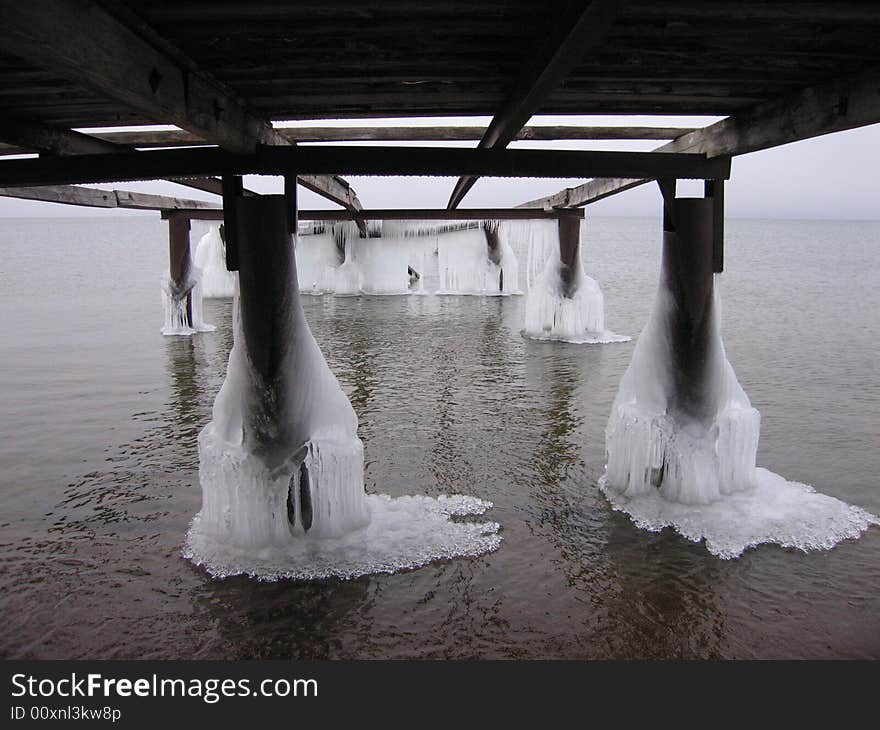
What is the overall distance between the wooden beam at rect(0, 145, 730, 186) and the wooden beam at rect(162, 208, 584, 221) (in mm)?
8839

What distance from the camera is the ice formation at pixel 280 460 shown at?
5234 millimetres

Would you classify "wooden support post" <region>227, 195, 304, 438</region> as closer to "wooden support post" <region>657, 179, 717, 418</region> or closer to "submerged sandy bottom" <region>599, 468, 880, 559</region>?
"wooden support post" <region>657, 179, 717, 418</region>

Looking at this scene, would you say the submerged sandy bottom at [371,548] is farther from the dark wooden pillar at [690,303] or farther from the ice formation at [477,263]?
the ice formation at [477,263]

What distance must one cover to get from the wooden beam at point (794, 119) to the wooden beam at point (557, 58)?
1718 millimetres

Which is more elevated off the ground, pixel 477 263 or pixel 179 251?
pixel 477 263

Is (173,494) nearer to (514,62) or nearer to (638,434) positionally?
(638,434)

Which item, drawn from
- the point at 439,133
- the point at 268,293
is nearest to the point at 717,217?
the point at 439,133

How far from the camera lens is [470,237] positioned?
85.9 feet

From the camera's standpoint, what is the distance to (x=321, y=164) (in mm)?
5184

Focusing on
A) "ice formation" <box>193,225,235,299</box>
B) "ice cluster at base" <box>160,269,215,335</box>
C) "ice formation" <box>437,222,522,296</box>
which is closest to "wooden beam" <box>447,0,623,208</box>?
"ice cluster at base" <box>160,269,215,335</box>

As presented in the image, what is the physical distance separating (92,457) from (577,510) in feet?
18.2

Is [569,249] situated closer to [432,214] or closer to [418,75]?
[432,214]

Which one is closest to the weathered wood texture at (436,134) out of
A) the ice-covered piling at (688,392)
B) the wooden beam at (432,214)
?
the ice-covered piling at (688,392)

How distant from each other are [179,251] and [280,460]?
465 inches
